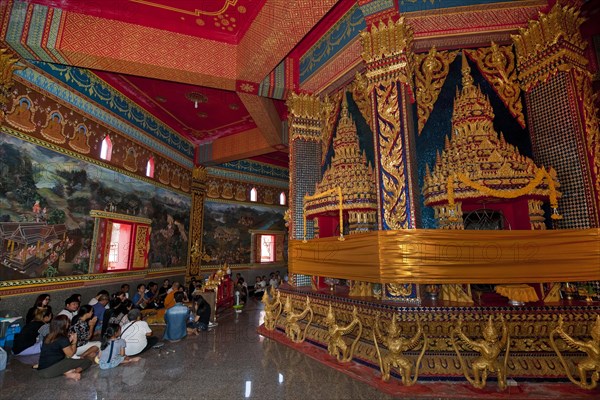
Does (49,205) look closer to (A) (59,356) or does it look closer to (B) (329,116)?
(A) (59,356)

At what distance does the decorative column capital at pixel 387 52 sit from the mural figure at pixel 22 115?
26.3 feet

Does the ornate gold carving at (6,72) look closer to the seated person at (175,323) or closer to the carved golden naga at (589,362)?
the seated person at (175,323)

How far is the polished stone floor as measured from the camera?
4155mm

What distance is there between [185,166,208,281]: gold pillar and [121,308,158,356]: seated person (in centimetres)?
820

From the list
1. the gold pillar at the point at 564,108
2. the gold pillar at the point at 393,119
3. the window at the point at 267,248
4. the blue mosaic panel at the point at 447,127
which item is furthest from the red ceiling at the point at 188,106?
the gold pillar at the point at 564,108

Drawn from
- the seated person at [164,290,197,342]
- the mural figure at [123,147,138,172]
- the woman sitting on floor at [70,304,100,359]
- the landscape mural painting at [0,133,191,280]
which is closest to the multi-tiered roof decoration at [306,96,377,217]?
the seated person at [164,290,197,342]

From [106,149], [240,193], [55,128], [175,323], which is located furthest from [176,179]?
[175,323]

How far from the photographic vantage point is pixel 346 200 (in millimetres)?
6641

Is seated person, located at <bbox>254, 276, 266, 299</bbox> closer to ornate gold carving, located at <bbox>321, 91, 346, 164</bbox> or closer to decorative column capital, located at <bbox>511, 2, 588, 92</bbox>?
ornate gold carving, located at <bbox>321, 91, 346, 164</bbox>

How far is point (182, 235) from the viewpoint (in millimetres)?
13719

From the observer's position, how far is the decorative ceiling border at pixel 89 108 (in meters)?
7.50

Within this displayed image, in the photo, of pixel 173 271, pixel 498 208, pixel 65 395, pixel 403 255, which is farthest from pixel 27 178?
pixel 498 208

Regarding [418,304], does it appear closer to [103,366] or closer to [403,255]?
[403,255]

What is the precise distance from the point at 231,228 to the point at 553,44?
14167mm
